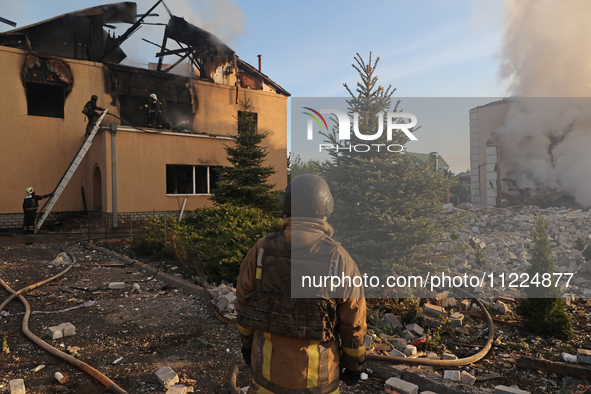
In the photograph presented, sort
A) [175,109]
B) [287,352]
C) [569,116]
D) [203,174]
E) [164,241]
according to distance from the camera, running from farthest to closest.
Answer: [175,109], [203,174], [569,116], [164,241], [287,352]

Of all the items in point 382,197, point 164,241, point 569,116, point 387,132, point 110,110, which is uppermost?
point 110,110

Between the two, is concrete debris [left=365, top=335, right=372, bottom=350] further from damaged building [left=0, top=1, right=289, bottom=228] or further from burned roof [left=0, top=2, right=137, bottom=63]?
burned roof [left=0, top=2, right=137, bottom=63]

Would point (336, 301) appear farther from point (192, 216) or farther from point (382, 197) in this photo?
point (192, 216)

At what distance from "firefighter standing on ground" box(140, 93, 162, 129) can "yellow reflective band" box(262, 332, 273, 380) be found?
15103mm

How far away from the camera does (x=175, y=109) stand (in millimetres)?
17234

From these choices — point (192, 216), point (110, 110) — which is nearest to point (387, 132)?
point (192, 216)

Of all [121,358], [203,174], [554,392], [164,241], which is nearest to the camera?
[554,392]

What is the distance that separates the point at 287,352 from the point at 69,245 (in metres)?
10.7

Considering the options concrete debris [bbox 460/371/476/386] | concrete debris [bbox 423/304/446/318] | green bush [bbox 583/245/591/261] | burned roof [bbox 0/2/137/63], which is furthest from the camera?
burned roof [bbox 0/2/137/63]

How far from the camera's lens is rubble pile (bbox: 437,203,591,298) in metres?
7.59

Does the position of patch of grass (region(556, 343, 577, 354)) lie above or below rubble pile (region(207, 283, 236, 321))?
below

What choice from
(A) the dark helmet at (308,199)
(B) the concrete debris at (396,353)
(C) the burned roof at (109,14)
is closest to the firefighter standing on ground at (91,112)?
(C) the burned roof at (109,14)

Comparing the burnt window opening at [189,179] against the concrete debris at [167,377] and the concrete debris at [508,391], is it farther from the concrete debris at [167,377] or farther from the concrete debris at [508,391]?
the concrete debris at [508,391]

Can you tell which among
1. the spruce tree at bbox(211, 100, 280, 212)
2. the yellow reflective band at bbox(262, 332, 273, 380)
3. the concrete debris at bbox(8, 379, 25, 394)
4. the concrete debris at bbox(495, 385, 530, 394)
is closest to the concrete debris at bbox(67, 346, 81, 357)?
the concrete debris at bbox(8, 379, 25, 394)
